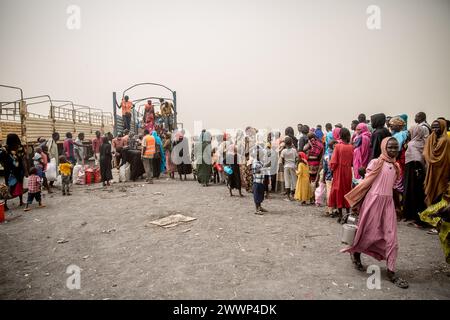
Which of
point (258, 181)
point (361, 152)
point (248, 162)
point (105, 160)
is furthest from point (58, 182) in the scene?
point (361, 152)

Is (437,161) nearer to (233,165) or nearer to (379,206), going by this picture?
(379,206)

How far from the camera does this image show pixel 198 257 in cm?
420

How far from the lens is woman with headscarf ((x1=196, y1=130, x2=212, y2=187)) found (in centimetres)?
1059

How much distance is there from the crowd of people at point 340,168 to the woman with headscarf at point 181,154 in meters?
0.04

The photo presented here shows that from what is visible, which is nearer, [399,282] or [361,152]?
[399,282]

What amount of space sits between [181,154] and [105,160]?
3.00 metres

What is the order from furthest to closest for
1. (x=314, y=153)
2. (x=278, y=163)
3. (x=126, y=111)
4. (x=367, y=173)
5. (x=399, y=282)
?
(x=126, y=111)
(x=278, y=163)
(x=314, y=153)
(x=367, y=173)
(x=399, y=282)

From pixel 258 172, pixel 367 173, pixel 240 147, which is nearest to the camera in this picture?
pixel 367 173

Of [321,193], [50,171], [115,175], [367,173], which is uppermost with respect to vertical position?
[367,173]

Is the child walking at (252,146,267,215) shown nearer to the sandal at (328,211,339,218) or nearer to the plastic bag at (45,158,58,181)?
the sandal at (328,211,339,218)

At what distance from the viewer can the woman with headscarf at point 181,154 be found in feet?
38.3

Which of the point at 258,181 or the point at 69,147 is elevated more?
the point at 69,147
